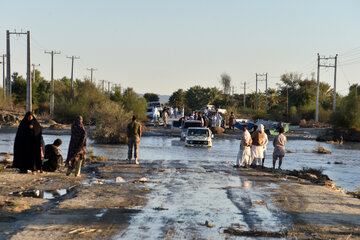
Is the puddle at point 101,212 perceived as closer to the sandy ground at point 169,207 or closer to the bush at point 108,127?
the sandy ground at point 169,207

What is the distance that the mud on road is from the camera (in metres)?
8.80

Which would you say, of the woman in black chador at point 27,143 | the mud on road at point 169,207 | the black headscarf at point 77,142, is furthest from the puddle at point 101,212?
the woman in black chador at point 27,143

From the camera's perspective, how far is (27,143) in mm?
16156

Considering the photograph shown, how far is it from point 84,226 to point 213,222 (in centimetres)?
227

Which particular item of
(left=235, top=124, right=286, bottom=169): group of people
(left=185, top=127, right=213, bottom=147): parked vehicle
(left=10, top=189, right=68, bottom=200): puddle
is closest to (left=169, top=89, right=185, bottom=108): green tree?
(left=185, top=127, right=213, bottom=147): parked vehicle

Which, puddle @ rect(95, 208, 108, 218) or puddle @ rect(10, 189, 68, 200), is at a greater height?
puddle @ rect(95, 208, 108, 218)

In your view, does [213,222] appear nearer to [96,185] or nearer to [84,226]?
[84,226]

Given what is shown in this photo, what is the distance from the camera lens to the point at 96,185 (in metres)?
14.5

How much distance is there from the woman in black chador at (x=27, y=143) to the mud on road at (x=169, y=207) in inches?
20.0

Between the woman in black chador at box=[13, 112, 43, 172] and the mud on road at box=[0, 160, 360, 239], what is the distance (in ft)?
1.67

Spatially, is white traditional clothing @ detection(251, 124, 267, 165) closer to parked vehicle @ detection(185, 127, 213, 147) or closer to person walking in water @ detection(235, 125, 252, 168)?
person walking in water @ detection(235, 125, 252, 168)

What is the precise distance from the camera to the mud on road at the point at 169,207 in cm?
880

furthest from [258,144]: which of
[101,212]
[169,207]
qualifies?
[101,212]

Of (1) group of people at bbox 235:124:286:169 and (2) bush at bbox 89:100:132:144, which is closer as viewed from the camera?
(1) group of people at bbox 235:124:286:169
